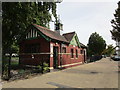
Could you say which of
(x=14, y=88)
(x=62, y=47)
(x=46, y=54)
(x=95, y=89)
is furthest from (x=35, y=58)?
(x=95, y=89)

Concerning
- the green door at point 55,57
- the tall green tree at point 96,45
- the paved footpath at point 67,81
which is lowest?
the paved footpath at point 67,81

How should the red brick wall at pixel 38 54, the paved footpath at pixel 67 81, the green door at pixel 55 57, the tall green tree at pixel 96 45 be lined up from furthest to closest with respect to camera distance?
the tall green tree at pixel 96 45 → the green door at pixel 55 57 → the red brick wall at pixel 38 54 → the paved footpath at pixel 67 81

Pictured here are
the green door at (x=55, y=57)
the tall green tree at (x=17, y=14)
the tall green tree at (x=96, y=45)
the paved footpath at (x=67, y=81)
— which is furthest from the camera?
the tall green tree at (x=96, y=45)

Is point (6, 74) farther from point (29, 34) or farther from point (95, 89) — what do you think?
point (29, 34)

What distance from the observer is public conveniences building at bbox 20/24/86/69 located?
42.5 feet

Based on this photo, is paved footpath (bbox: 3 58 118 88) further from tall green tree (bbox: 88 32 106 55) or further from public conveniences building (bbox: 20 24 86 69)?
tall green tree (bbox: 88 32 106 55)

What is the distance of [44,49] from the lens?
13.2 m

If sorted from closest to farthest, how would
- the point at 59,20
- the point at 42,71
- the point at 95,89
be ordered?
the point at 95,89
the point at 42,71
the point at 59,20

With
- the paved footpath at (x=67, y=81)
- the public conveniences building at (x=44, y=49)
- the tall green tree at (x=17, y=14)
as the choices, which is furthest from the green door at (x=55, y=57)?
the tall green tree at (x=17, y=14)

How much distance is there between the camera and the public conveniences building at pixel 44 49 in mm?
Result: 12969

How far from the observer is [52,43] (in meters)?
13.2

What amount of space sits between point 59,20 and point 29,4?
9352 millimetres

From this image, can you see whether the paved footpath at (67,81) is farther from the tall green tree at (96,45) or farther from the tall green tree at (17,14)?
the tall green tree at (96,45)

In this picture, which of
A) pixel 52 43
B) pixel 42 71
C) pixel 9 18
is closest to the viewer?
pixel 42 71
